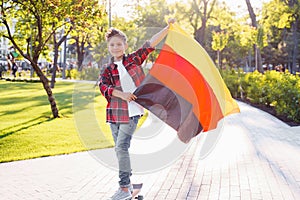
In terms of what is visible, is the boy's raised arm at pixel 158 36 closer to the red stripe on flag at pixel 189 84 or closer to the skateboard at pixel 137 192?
the red stripe on flag at pixel 189 84

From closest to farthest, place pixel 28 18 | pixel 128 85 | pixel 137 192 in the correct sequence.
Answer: pixel 128 85, pixel 137 192, pixel 28 18

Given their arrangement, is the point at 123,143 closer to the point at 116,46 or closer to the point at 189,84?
the point at 116,46

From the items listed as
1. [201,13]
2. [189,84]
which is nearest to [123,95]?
[189,84]

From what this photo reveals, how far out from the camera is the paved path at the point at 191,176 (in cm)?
518

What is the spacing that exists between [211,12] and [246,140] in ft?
94.5

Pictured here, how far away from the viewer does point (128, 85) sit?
4.74 metres

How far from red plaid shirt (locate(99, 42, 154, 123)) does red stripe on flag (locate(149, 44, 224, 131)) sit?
0.49 m

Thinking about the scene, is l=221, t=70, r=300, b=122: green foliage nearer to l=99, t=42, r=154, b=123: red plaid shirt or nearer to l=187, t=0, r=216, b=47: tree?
l=99, t=42, r=154, b=123: red plaid shirt

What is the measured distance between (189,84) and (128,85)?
3.36ft

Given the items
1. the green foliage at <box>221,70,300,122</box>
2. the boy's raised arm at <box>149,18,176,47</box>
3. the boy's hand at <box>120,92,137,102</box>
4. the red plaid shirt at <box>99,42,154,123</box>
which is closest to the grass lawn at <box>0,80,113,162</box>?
the red plaid shirt at <box>99,42,154,123</box>

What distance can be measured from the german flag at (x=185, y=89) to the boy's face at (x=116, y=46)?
0.48 meters

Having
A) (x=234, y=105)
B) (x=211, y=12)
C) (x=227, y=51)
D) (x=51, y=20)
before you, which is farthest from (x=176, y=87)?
(x=227, y=51)

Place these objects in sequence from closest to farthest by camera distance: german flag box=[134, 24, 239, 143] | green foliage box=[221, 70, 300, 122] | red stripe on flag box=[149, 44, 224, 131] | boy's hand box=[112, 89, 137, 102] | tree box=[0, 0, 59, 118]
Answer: boy's hand box=[112, 89, 137, 102] < german flag box=[134, 24, 239, 143] < red stripe on flag box=[149, 44, 224, 131] < tree box=[0, 0, 59, 118] < green foliage box=[221, 70, 300, 122]

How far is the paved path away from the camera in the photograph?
518cm
